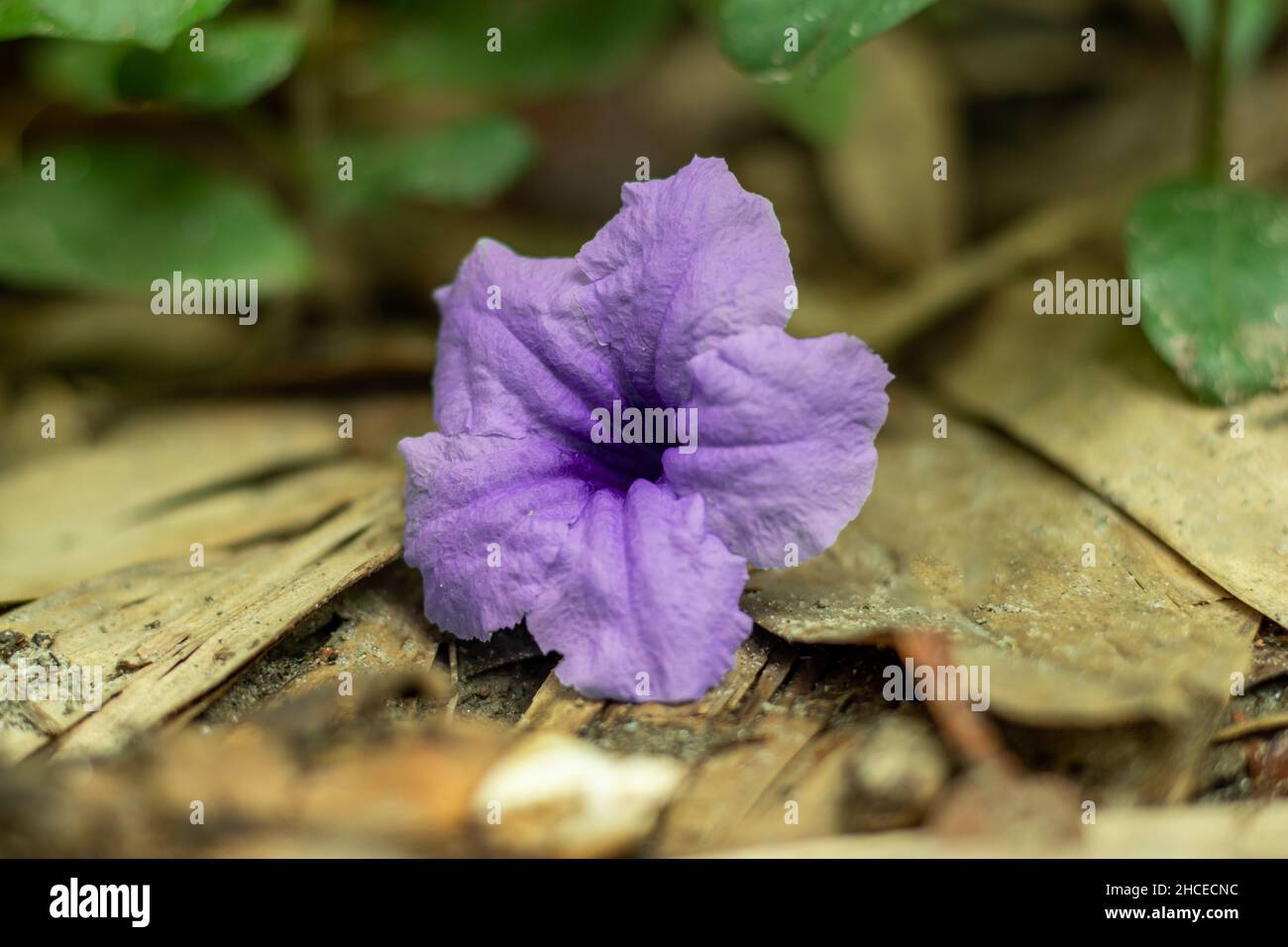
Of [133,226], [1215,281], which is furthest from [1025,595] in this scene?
[133,226]

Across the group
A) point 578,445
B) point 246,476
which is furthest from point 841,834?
point 246,476

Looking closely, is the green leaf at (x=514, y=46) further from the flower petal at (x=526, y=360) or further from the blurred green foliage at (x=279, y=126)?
the flower petal at (x=526, y=360)

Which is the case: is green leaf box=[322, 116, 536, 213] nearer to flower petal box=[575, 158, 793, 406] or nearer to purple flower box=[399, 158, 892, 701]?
purple flower box=[399, 158, 892, 701]

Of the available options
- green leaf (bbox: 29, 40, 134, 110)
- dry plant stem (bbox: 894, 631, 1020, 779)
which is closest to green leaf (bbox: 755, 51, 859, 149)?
green leaf (bbox: 29, 40, 134, 110)

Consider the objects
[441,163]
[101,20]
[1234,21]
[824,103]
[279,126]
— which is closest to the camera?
[101,20]

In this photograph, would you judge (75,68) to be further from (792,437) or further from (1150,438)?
(1150,438)

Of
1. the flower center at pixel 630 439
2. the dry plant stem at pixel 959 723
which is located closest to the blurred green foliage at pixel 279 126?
the flower center at pixel 630 439

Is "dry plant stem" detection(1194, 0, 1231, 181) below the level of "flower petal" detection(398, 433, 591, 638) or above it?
above
